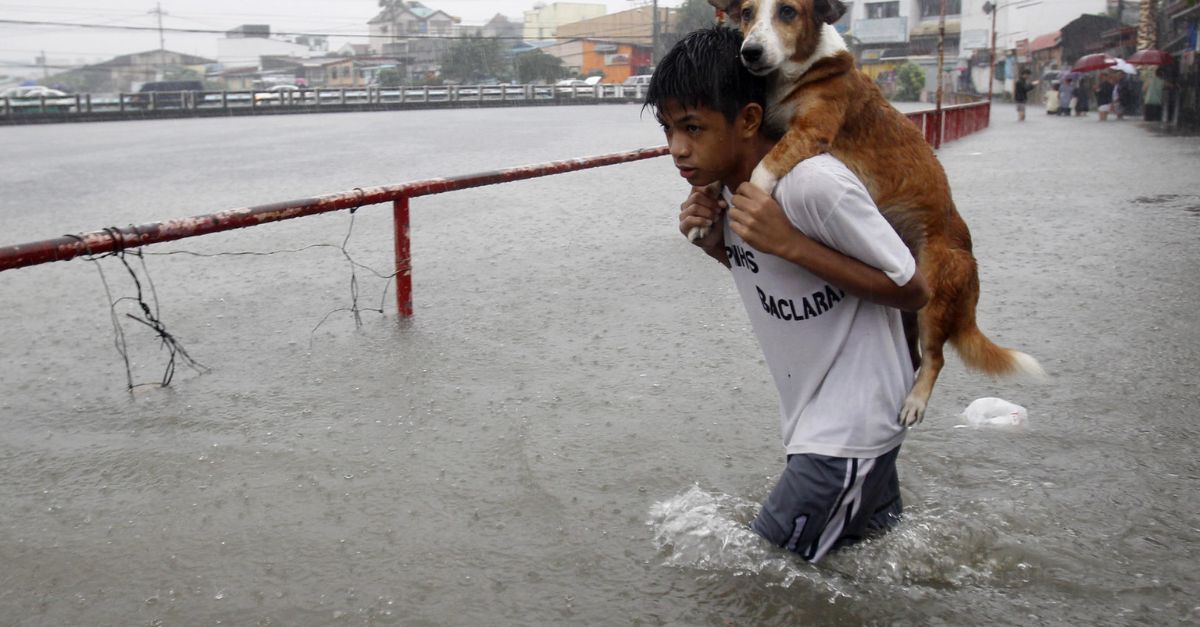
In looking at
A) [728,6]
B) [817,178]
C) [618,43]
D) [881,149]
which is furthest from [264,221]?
[618,43]

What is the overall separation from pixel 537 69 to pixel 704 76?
273ft

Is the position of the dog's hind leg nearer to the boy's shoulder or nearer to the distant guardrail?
the boy's shoulder

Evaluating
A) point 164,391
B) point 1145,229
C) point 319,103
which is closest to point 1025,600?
point 164,391

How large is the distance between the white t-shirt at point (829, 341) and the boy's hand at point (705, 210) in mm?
94

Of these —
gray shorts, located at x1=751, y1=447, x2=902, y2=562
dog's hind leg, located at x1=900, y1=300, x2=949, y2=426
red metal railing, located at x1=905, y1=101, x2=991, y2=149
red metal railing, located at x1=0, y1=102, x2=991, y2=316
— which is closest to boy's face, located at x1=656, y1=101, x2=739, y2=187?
gray shorts, located at x1=751, y1=447, x2=902, y2=562

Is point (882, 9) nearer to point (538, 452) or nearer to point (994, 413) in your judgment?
point (994, 413)

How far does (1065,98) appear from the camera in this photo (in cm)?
3891

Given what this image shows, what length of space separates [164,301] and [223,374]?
191 cm

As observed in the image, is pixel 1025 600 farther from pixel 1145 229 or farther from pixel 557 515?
pixel 1145 229

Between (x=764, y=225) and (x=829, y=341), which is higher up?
(x=764, y=225)

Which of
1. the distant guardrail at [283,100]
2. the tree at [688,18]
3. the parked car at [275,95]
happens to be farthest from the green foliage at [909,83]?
the parked car at [275,95]

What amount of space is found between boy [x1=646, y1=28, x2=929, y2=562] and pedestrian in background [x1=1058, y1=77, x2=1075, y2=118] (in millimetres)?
39617

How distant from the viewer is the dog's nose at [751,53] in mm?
2584

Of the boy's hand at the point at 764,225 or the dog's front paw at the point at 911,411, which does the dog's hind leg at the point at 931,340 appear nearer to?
the dog's front paw at the point at 911,411
